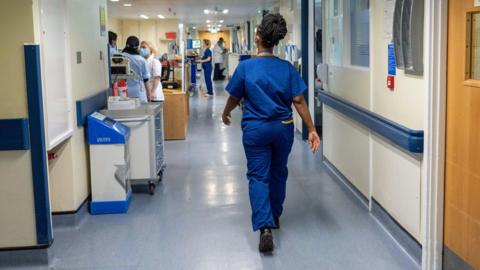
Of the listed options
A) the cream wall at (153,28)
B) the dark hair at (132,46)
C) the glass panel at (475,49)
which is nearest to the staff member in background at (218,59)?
the cream wall at (153,28)

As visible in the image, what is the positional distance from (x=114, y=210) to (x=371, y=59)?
2.47 metres

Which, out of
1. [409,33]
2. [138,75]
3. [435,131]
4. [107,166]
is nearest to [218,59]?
[138,75]

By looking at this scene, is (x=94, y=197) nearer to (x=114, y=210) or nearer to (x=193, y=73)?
(x=114, y=210)

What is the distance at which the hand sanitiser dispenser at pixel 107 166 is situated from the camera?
486 cm

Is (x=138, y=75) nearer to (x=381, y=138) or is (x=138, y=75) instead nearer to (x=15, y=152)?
(x=15, y=152)

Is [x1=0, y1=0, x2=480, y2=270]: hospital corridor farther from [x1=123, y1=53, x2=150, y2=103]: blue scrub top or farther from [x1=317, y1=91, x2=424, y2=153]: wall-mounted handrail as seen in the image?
[x1=123, y1=53, x2=150, y2=103]: blue scrub top

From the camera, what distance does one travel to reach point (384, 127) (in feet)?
13.3

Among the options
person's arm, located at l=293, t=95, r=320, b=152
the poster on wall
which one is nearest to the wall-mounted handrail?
person's arm, located at l=293, t=95, r=320, b=152

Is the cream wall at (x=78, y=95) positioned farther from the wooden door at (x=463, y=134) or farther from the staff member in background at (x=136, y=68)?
the wooden door at (x=463, y=134)

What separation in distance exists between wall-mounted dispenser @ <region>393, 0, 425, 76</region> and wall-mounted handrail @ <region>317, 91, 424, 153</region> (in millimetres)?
374

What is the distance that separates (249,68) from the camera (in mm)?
3930

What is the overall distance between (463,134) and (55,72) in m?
2.69

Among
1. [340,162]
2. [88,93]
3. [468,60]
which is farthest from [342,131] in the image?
[468,60]

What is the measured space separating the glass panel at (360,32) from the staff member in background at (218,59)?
15.7 meters
